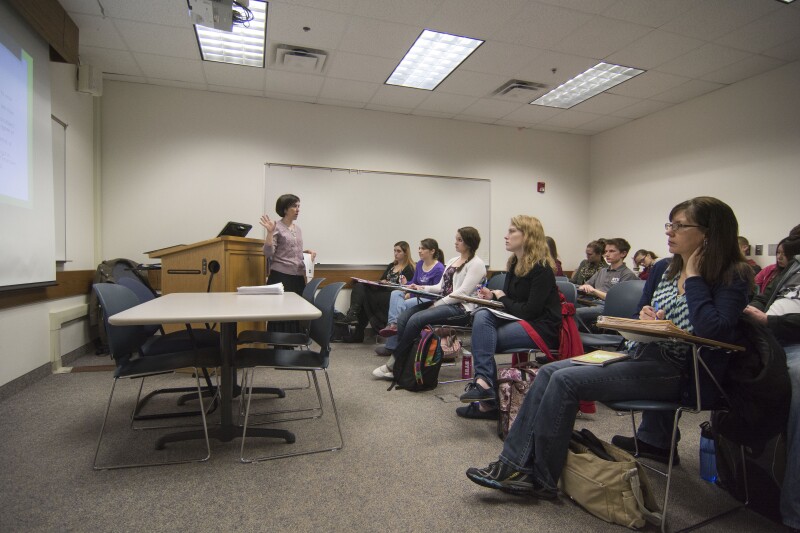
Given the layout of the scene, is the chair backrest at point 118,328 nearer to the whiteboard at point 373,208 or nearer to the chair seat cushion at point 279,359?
the chair seat cushion at point 279,359

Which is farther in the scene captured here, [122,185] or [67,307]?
[122,185]

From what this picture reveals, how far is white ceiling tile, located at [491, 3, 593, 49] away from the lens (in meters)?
3.51

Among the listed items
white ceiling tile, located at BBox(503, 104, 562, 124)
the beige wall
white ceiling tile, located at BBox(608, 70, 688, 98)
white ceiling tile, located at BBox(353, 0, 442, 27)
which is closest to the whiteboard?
white ceiling tile, located at BBox(503, 104, 562, 124)

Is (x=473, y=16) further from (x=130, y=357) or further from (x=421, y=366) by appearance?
(x=130, y=357)

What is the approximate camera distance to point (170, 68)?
4621mm

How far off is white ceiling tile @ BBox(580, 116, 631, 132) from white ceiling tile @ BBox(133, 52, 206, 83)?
5.00 metres

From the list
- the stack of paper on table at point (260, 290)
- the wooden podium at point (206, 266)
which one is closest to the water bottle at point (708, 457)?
the stack of paper on table at point (260, 290)

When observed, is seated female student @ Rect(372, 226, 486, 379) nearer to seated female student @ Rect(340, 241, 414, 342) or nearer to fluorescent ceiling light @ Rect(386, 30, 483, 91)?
seated female student @ Rect(340, 241, 414, 342)

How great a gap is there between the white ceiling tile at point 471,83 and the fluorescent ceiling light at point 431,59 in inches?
3.9

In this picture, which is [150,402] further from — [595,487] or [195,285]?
[595,487]

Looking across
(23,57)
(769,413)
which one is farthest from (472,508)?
(23,57)

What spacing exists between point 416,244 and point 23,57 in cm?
426

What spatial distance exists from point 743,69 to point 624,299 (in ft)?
11.2

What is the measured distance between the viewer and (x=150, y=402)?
2867 millimetres
